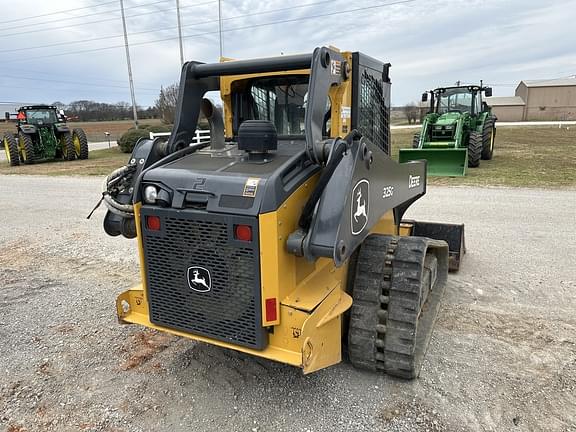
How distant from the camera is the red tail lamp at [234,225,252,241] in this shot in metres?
2.63

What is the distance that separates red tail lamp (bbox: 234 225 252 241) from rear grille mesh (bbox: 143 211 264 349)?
0.04 metres

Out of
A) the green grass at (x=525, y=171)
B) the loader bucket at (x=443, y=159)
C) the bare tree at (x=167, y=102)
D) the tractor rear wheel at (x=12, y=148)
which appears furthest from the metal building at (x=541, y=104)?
the tractor rear wheel at (x=12, y=148)

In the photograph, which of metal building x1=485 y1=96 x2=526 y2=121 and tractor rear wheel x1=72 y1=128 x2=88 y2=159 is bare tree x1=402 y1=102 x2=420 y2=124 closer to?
metal building x1=485 y1=96 x2=526 y2=121

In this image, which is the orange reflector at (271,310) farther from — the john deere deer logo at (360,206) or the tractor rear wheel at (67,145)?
the tractor rear wheel at (67,145)

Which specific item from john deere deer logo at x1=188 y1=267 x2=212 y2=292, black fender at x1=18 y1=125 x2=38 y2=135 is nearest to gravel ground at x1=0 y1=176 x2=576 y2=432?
john deere deer logo at x1=188 y1=267 x2=212 y2=292

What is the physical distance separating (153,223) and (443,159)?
1124 cm

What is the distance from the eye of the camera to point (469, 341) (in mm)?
3738

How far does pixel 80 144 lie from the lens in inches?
816

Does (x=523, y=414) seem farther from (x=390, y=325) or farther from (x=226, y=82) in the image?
(x=226, y=82)

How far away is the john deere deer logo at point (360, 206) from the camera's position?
276 centimetres

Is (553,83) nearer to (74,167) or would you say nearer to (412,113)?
(412,113)

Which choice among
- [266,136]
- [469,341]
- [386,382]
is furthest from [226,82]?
[469,341]

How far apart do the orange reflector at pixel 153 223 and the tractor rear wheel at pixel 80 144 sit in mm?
19865

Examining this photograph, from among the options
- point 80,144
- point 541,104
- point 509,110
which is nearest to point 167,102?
point 80,144
